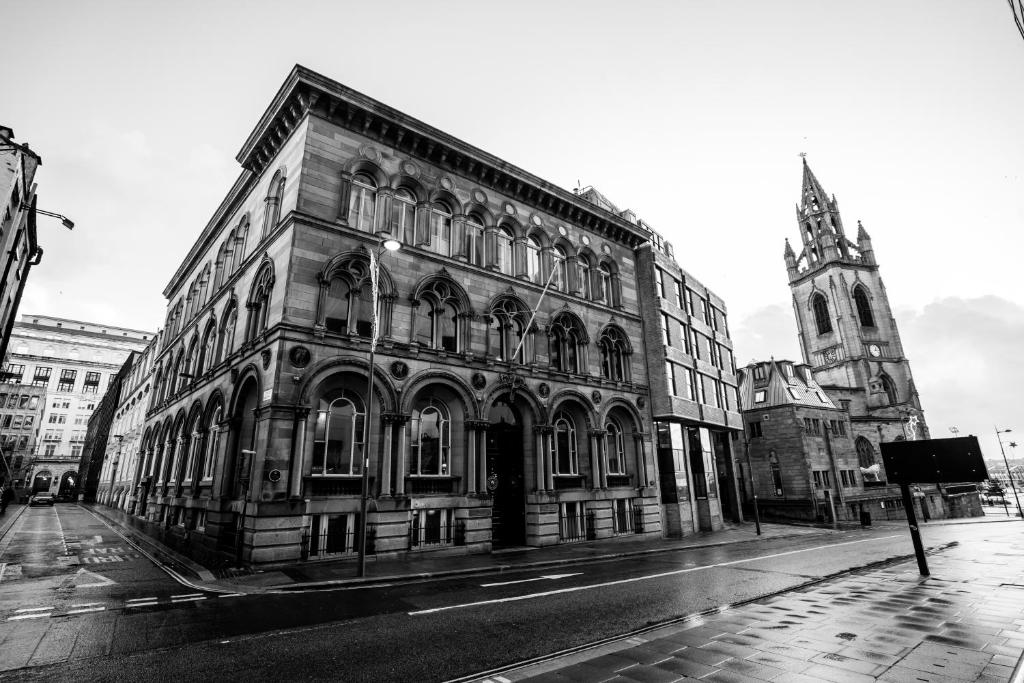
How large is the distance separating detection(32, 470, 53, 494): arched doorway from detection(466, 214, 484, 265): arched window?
10333cm

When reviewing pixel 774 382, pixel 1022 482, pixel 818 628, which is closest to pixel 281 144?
pixel 818 628

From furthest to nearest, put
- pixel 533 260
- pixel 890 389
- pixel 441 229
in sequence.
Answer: pixel 890 389 < pixel 533 260 < pixel 441 229

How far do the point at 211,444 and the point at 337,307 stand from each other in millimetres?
10138

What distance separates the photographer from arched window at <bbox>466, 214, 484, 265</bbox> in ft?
77.4

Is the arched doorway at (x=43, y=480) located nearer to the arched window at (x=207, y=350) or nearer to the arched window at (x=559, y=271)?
the arched window at (x=207, y=350)

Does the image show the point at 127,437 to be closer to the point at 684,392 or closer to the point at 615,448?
the point at 615,448

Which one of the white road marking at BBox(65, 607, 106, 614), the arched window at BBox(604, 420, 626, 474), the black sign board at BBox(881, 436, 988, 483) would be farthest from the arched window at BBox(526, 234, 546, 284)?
the white road marking at BBox(65, 607, 106, 614)

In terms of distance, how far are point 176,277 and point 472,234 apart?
98.8ft

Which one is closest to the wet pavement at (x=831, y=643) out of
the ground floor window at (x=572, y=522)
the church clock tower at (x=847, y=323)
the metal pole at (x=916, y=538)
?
the metal pole at (x=916, y=538)

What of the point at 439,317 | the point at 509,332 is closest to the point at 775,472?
the point at 509,332

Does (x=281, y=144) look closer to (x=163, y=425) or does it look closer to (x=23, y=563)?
(x=23, y=563)

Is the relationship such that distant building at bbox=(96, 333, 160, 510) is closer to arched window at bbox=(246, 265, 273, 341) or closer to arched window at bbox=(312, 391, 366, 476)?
arched window at bbox=(246, 265, 273, 341)

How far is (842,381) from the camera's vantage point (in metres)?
74.8

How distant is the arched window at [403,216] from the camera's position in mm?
21578
